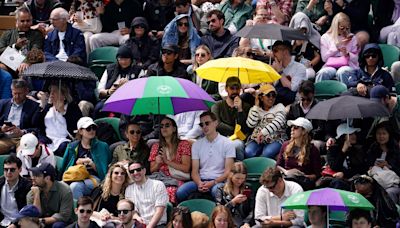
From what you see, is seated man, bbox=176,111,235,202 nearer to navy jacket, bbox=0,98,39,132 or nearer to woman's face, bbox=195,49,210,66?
woman's face, bbox=195,49,210,66

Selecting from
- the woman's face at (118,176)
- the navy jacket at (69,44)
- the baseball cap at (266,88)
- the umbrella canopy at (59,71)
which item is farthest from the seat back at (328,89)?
the navy jacket at (69,44)

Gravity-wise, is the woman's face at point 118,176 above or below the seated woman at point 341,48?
below

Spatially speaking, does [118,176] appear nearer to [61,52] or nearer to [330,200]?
[330,200]

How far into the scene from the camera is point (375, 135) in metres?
17.7

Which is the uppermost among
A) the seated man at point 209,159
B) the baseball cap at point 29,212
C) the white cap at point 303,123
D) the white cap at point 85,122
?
the white cap at point 303,123

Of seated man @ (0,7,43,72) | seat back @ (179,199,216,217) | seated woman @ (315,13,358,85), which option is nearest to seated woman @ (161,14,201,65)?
seated woman @ (315,13,358,85)

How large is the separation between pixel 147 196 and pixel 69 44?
451 centimetres

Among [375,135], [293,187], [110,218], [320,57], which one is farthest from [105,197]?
[320,57]

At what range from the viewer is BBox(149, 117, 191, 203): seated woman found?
1784 cm

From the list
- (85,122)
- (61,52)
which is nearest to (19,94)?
(85,122)

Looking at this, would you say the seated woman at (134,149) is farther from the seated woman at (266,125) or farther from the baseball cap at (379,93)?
the baseball cap at (379,93)

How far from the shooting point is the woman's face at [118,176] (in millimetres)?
17109

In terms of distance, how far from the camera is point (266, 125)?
18266 millimetres

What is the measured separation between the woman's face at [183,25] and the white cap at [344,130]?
3.33 meters
